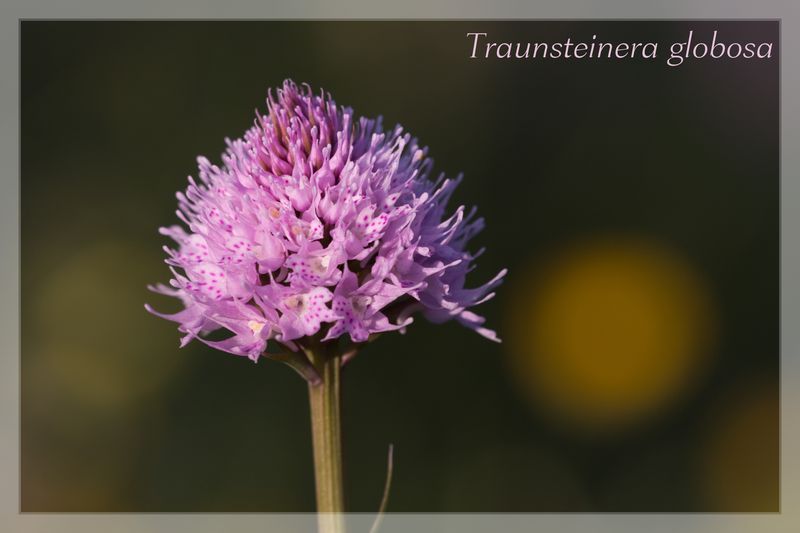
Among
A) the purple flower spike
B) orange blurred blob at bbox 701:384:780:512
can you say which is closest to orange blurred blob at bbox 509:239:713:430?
orange blurred blob at bbox 701:384:780:512

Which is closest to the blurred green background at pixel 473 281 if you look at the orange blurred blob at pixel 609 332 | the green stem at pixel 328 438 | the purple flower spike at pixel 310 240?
the orange blurred blob at pixel 609 332

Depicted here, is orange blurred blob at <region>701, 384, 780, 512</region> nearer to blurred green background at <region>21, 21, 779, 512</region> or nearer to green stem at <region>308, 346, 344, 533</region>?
blurred green background at <region>21, 21, 779, 512</region>

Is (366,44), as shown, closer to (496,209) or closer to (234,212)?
(496,209)

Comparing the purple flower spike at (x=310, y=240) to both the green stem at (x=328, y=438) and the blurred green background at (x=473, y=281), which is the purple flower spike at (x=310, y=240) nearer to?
the green stem at (x=328, y=438)

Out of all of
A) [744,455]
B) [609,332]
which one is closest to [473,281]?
[609,332]

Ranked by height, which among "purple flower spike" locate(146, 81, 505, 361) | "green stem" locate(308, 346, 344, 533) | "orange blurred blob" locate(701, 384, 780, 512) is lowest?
"orange blurred blob" locate(701, 384, 780, 512)

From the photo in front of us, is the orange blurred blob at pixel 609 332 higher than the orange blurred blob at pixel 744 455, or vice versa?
the orange blurred blob at pixel 609 332

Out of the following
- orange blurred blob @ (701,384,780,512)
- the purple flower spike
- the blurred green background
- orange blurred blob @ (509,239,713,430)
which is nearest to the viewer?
the purple flower spike
